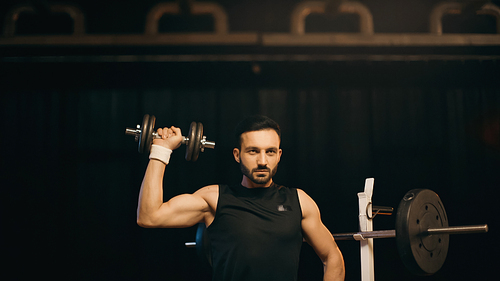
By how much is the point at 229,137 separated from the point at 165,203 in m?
1.89

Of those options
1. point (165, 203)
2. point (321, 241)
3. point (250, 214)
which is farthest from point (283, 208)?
point (165, 203)

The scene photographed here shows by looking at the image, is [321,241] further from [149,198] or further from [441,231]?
[149,198]

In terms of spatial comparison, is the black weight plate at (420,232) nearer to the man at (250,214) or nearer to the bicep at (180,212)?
the man at (250,214)

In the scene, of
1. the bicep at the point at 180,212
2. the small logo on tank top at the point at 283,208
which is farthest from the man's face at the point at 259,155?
the bicep at the point at 180,212

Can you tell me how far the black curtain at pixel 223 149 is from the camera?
3551 millimetres

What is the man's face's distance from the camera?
1.92 m

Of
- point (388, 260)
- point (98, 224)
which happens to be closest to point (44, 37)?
point (98, 224)

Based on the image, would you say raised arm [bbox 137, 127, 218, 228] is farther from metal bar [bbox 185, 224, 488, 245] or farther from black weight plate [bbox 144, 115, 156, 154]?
metal bar [bbox 185, 224, 488, 245]

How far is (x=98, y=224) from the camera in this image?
357 cm

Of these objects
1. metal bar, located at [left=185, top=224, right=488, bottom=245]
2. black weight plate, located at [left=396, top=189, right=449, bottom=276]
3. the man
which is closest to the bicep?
the man

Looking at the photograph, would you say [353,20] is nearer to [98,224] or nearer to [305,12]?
[305,12]

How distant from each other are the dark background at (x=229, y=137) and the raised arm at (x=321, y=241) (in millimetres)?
1633

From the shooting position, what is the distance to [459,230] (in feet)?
6.25

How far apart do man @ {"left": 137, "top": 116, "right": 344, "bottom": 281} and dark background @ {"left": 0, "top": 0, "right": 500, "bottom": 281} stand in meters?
1.65
